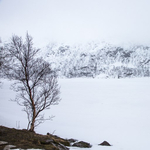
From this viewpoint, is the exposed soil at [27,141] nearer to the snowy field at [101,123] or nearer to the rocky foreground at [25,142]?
the rocky foreground at [25,142]

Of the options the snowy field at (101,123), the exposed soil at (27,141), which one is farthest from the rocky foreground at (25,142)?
the snowy field at (101,123)

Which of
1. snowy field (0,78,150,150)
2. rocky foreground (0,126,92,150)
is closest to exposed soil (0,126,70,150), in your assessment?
rocky foreground (0,126,92,150)

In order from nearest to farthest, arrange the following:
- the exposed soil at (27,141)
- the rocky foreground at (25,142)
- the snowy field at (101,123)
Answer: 1. the rocky foreground at (25,142)
2. the exposed soil at (27,141)
3. the snowy field at (101,123)

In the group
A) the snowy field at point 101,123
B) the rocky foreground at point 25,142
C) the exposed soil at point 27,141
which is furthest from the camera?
the snowy field at point 101,123

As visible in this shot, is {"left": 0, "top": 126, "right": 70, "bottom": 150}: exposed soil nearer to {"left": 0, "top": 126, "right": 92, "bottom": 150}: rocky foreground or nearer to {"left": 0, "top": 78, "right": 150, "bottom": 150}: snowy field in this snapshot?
{"left": 0, "top": 126, "right": 92, "bottom": 150}: rocky foreground

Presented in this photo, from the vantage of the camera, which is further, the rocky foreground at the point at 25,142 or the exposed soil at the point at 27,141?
the exposed soil at the point at 27,141

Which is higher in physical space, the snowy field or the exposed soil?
Result: the exposed soil

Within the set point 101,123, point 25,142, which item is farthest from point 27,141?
point 101,123

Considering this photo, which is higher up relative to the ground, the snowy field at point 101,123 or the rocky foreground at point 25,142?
the rocky foreground at point 25,142

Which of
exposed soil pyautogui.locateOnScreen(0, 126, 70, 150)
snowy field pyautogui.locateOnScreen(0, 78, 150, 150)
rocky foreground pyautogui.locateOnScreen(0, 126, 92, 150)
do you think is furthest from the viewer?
snowy field pyautogui.locateOnScreen(0, 78, 150, 150)

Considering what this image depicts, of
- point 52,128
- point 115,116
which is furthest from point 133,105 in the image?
point 52,128

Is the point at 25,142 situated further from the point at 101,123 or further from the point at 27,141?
the point at 101,123

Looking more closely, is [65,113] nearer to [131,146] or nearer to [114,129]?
[114,129]

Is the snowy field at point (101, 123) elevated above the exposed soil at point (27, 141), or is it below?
below
